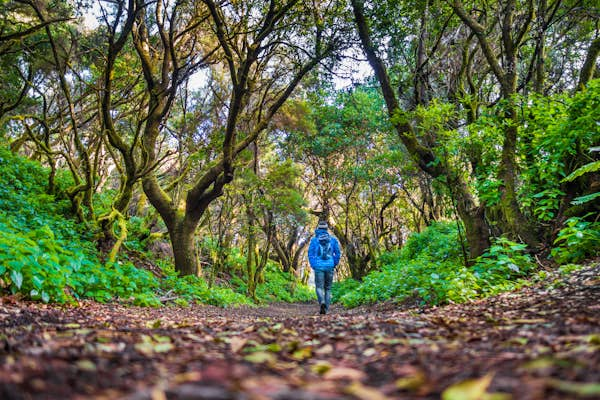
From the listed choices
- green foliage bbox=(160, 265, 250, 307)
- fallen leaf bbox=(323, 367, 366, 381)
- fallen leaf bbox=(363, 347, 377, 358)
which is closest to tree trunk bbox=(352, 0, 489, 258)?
fallen leaf bbox=(363, 347, 377, 358)

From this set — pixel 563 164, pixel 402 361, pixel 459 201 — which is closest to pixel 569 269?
pixel 563 164

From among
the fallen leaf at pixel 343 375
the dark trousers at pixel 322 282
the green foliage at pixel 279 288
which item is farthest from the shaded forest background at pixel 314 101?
the fallen leaf at pixel 343 375

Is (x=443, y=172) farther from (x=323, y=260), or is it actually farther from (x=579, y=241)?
(x=323, y=260)

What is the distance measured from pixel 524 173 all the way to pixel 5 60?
14698mm

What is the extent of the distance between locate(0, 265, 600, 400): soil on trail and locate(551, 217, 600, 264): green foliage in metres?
2.63

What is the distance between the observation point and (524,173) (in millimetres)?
7125

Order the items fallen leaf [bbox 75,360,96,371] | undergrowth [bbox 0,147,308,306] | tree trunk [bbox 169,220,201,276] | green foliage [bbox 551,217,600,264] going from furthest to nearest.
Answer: tree trunk [bbox 169,220,201,276] < green foliage [bbox 551,217,600,264] < undergrowth [bbox 0,147,308,306] < fallen leaf [bbox 75,360,96,371]

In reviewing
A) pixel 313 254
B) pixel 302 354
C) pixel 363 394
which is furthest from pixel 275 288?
pixel 363 394

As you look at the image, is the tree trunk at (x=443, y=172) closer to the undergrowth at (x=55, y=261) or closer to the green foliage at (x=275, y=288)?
the undergrowth at (x=55, y=261)

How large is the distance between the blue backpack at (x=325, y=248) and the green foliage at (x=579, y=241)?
3.87m

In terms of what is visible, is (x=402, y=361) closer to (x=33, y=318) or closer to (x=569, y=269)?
Result: (x=33, y=318)

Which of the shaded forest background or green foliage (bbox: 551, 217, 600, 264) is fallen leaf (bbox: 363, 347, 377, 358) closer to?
the shaded forest background

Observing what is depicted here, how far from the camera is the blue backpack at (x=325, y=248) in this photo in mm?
7945

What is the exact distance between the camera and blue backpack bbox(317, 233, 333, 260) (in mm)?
7945
